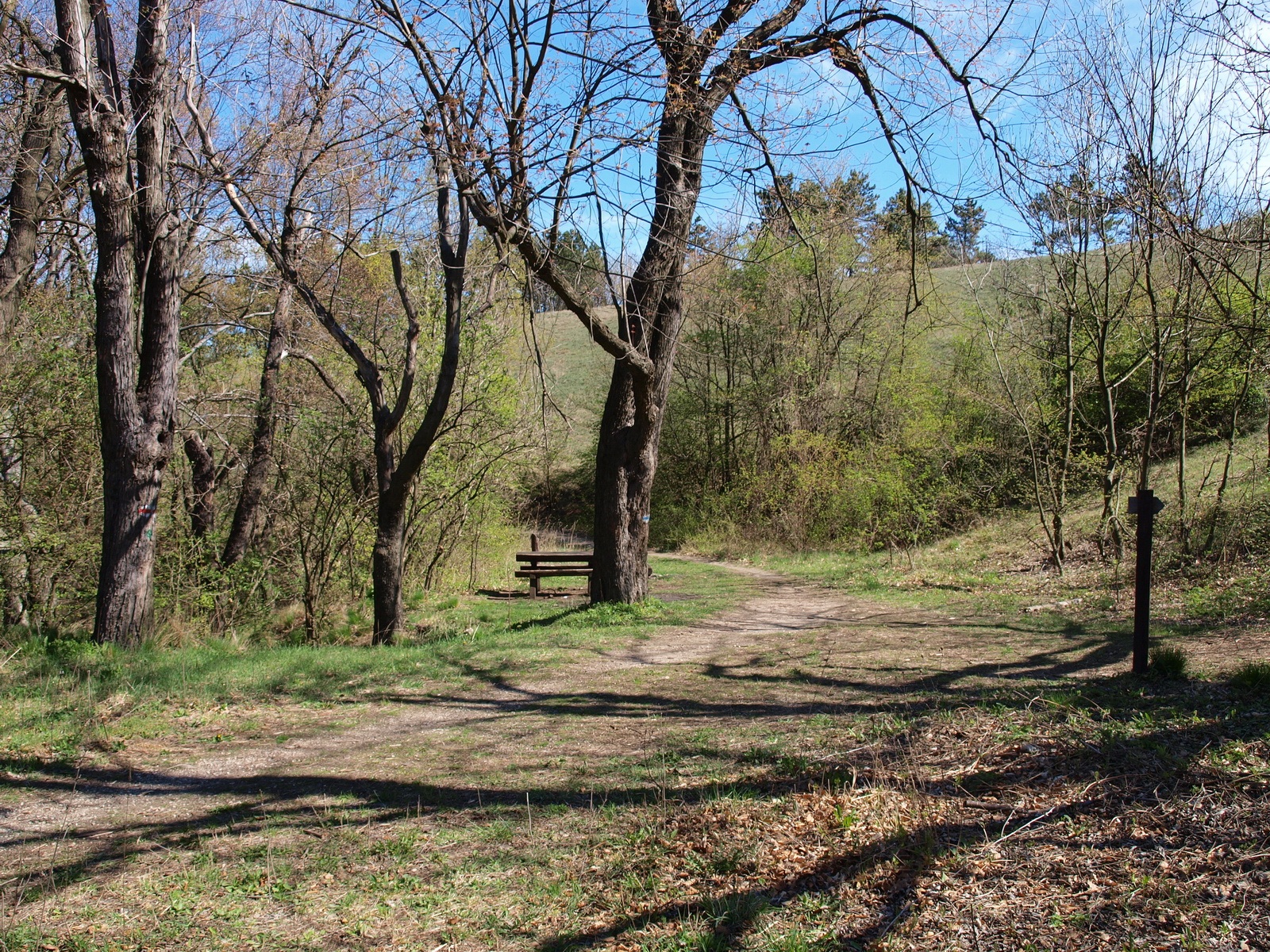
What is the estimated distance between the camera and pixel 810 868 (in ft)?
10.3

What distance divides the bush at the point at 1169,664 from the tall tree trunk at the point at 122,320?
8.53 m

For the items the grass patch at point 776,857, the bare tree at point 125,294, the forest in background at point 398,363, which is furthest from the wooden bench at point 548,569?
the grass patch at point 776,857

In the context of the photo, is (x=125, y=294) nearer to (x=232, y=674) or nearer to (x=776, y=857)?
(x=232, y=674)

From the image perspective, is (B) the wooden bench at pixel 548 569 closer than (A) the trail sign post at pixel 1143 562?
No

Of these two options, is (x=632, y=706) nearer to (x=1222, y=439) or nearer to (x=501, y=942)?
(x=501, y=942)

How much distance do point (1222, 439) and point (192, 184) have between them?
16526 mm

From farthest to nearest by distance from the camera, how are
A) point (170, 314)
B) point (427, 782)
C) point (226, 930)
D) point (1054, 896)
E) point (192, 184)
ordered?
point (192, 184) < point (170, 314) < point (427, 782) < point (226, 930) < point (1054, 896)

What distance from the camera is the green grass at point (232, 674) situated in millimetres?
5465

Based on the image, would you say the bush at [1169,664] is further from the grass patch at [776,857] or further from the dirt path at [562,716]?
the dirt path at [562,716]

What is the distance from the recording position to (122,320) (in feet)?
26.0

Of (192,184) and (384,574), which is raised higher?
(192,184)

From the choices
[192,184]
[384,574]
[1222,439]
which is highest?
[192,184]

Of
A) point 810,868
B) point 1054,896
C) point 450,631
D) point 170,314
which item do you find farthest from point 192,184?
point 1054,896

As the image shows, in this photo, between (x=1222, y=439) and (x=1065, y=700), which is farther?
(x=1222, y=439)
